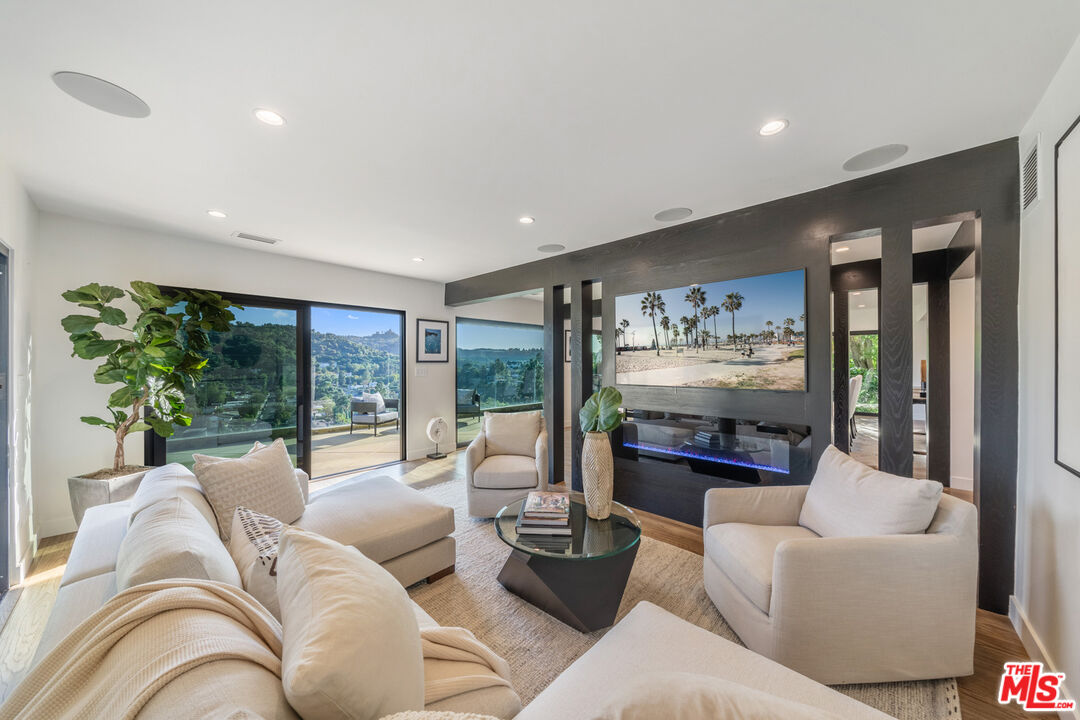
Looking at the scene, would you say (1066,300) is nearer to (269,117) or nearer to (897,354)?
(897,354)

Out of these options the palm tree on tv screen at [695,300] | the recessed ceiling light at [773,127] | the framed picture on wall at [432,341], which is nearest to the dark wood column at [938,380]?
the palm tree on tv screen at [695,300]

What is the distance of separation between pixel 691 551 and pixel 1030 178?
2620 millimetres

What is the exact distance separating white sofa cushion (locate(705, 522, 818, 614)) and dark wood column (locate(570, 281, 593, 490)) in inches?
71.9

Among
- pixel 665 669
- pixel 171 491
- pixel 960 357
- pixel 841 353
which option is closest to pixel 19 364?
pixel 171 491

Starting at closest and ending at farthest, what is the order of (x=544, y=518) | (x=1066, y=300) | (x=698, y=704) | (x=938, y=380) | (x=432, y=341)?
(x=698, y=704) < (x=1066, y=300) < (x=544, y=518) < (x=938, y=380) < (x=432, y=341)

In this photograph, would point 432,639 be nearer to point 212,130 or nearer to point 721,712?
point 721,712

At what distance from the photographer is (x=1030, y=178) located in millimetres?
1820

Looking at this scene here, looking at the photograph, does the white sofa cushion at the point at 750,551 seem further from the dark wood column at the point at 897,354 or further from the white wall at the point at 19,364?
the white wall at the point at 19,364

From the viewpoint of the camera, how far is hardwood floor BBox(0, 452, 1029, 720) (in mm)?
1546

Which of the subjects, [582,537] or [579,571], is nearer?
[579,571]

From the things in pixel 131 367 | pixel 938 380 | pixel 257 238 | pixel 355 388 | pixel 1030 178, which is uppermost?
pixel 257 238

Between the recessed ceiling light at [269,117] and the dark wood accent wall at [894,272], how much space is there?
2.62m

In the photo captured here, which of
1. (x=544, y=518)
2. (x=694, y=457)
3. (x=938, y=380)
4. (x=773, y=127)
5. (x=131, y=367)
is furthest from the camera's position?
(x=938, y=380)

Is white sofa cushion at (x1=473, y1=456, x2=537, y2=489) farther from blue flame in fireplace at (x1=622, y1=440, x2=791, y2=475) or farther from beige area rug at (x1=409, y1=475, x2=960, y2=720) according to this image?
blue flame in fireplace at (x1=622, y1=440, x2=791, y2=475)
